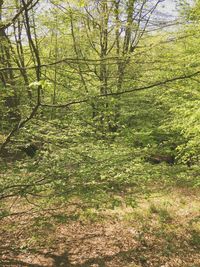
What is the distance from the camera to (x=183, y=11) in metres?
12.2

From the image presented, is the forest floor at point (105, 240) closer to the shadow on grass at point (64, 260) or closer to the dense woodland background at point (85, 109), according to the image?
the shadow on grass at point (64, 260)

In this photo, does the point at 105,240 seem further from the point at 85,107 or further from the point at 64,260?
the point at 85,107

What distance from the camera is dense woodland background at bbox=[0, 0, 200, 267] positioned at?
443 centimetres

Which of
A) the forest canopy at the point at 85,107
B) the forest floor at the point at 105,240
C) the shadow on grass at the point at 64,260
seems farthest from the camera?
the forest floor at the point at 105,240

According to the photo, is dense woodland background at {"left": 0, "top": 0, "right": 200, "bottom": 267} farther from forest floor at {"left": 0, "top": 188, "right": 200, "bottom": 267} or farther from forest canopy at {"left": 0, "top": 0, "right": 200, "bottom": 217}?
forest floor at {"left": 0, "top": 188, "right": 200, "bottom": 267}

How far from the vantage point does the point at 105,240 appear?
27.8ft

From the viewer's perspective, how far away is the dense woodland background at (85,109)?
14.5 ft

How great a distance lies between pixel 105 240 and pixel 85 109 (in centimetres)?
384

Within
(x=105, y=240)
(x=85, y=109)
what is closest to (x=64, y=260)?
(x=105, y=240)

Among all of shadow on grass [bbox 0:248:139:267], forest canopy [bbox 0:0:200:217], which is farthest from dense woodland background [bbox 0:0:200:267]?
shadow on grass [bbox 0:248:139:267]

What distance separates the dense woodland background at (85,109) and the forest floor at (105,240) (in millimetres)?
513

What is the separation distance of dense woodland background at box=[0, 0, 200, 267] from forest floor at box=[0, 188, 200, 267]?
0.51m

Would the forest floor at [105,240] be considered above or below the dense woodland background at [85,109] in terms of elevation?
below

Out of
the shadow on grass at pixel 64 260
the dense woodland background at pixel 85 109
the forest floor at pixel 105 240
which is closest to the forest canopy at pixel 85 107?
the dense woodland background at pixel 85 109
